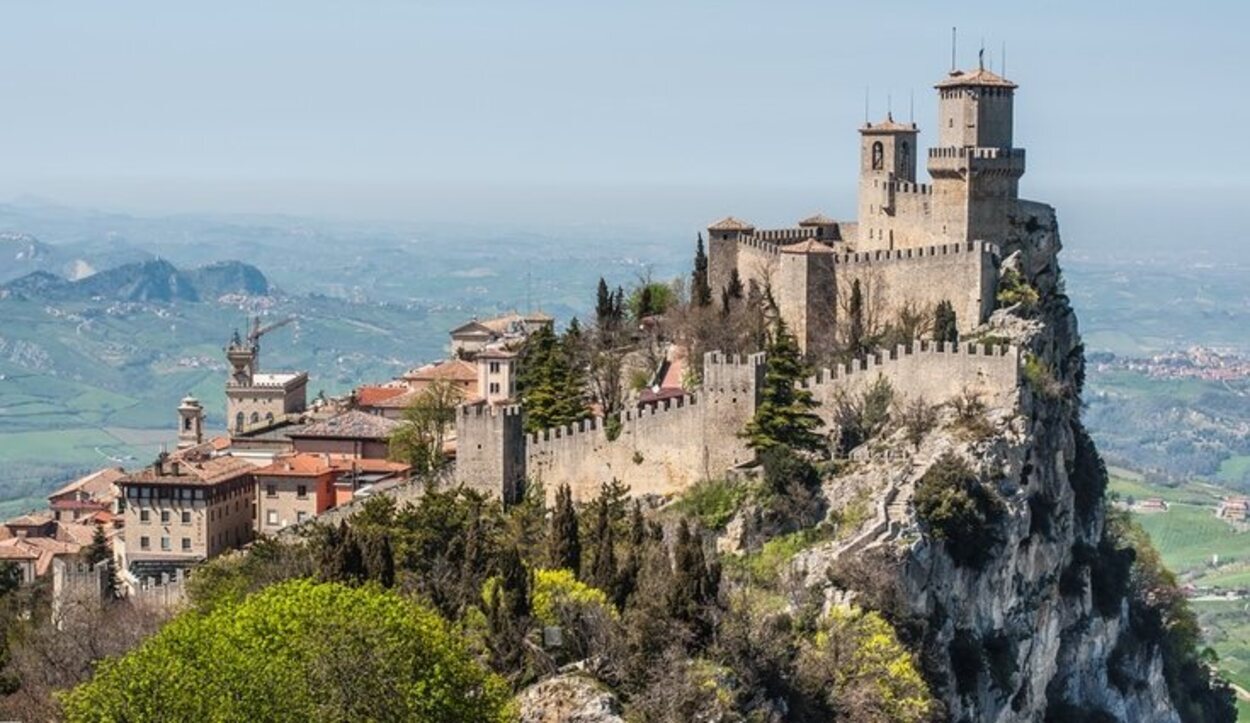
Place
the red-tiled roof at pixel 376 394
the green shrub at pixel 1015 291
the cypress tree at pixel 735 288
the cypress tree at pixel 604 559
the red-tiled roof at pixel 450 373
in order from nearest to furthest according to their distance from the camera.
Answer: the cypress tree at pixel 604 559, the green shrub at pixel 1015 291, the cypress tree at pixel 735 288, the red-tiled roof at pixel 450 373, the red-tiled roof at pixel 376 394

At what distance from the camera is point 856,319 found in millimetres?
61031

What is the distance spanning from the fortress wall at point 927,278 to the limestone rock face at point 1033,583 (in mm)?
861

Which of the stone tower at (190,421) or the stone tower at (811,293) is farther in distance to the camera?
the stone tower at (190,421)

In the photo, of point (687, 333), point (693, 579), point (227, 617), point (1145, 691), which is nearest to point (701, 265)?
point (687, 333)

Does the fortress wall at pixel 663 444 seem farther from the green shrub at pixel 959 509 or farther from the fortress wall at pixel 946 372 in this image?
the green shrub at pixel 959 509

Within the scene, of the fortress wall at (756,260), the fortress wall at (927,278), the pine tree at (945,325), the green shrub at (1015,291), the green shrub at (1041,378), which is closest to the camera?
the green shrub at (1041,378)

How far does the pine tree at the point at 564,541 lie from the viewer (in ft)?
158

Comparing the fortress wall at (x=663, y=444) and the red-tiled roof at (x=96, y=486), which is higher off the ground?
the fortress wall at (x=663, y=444)

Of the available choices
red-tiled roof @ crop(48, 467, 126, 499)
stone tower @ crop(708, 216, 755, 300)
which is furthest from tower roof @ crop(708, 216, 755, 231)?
red-tiled roof @ crop(48, 467, 126, 499)

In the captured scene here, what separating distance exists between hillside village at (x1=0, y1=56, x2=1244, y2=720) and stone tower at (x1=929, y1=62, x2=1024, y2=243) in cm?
8

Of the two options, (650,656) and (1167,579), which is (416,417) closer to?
(650,656)

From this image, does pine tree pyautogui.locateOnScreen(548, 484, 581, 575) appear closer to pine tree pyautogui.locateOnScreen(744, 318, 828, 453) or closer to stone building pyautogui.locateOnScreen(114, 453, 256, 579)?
pine tree pyautogui.locateOnScreen(744, 318, 828, 453)

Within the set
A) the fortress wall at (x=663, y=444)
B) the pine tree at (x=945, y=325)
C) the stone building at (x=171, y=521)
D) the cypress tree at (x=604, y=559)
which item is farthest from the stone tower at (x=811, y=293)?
the stone building at (x=171, y=521)

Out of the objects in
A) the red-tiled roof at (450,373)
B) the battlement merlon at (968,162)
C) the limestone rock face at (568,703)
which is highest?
the battlement merlon at (968,162)
